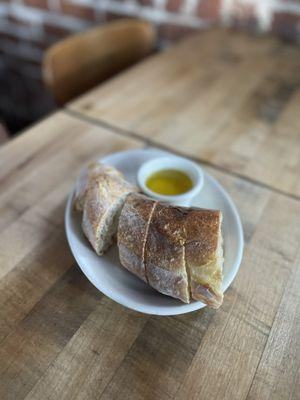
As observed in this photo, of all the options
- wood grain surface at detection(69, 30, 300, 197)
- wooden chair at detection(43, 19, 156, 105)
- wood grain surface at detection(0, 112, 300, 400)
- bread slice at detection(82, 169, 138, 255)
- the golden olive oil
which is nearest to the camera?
wood grain surface at detection(0, 112, 300, 400)

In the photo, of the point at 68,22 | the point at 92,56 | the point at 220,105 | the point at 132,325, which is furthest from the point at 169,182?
the point at 68,22

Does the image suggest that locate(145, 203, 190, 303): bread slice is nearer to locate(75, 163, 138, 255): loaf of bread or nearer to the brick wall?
locate(75, 163, 138, 255): loaf of bread

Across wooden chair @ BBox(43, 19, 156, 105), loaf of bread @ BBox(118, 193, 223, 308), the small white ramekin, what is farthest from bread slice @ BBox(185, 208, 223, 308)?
wooden chair @ BBox(43, 19, 156, 105)

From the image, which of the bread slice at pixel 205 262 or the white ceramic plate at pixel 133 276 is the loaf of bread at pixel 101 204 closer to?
the white ceramic plate at pixel 133 276

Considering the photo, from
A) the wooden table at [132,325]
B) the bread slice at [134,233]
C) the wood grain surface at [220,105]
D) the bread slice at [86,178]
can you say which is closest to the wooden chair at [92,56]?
the wood grain surface at [220,105]

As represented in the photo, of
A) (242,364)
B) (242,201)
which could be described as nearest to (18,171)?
(242,201)

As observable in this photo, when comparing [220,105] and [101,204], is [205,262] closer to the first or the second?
[101,204]

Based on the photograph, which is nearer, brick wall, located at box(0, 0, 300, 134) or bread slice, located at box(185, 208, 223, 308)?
bread slice, located at box(185, 208, 223, 308)

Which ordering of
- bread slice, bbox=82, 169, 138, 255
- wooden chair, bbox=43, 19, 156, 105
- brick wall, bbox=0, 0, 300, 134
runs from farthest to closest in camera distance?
brick wall, bbox=0, 0, 300, 134 → wooden chair, bbox=43, 19, 156, 105 → bread slice, bbox=82, 169, 138, 255

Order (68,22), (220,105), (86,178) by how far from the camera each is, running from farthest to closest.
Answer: (68,22) → (220,105) → (86,178)
